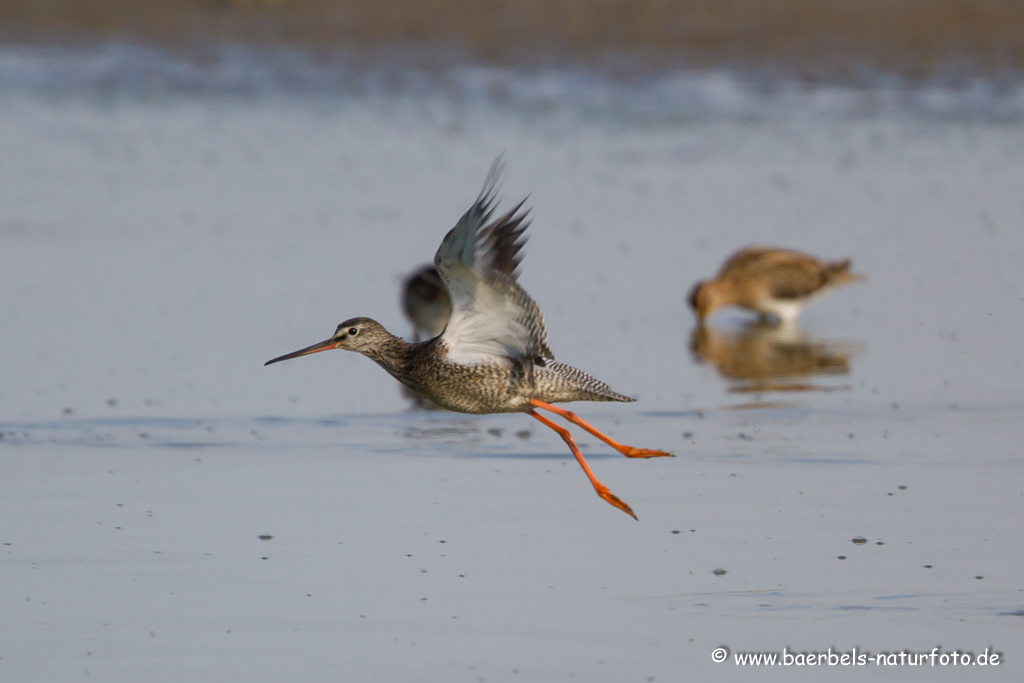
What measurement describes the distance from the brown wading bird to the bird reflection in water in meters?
2.25

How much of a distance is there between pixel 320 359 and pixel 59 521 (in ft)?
12.7

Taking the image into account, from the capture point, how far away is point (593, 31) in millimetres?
27672

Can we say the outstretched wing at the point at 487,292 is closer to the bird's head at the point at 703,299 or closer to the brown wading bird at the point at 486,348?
the brown wading bird at the point at 486,348

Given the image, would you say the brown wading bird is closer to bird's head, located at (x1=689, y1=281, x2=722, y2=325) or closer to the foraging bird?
bird's head, located at (x1=689, y1=281, x2=722, y2=325)

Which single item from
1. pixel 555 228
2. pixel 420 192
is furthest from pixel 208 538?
pixel 420 192

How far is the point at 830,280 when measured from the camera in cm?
1278

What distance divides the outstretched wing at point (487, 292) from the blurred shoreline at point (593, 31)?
17.7m

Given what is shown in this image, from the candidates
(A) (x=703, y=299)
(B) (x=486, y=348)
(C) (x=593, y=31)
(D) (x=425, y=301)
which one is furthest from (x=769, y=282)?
(C) (x=593, y=31)

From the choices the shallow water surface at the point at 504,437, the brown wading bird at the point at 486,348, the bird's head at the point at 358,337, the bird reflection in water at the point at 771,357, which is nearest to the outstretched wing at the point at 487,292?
the brown wading bird at the point at 486,348

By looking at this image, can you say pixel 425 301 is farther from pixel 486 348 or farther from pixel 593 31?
pixel 593 31

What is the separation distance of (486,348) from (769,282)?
5.15m

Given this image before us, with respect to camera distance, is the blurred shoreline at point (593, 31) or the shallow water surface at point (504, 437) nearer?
the shallow water surface at point (504, 437)

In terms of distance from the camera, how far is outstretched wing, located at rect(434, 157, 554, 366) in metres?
6.96

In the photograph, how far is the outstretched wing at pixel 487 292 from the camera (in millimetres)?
6965
